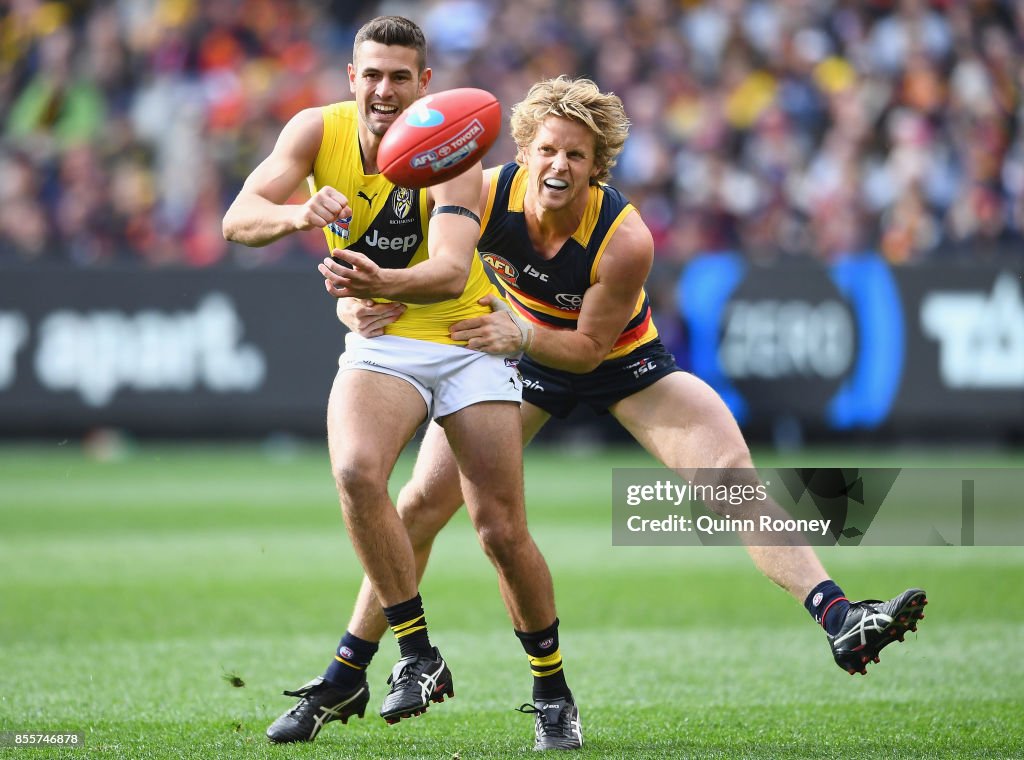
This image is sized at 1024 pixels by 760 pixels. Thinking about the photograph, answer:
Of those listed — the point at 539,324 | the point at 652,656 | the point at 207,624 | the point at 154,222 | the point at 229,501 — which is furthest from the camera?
the point at 154,222

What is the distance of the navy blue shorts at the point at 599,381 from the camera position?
5918 mm

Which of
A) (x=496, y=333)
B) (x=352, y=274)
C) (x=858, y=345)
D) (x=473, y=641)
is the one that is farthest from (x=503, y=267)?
(x=858, y=345)

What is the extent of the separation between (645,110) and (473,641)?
1017 centimetres

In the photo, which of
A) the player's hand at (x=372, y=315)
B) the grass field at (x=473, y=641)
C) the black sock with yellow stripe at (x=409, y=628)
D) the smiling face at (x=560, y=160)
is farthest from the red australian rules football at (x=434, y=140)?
the grass field at (x=473, y=641)

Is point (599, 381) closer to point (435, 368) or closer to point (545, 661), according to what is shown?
point (435, 368)

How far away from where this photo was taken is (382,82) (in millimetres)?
5172

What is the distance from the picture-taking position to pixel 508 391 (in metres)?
5.39

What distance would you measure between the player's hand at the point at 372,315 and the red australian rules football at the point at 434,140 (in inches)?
22.5

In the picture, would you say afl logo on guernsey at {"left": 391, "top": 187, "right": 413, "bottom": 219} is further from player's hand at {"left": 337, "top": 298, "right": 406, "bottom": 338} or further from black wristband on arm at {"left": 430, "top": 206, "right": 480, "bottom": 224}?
player's hand at {"left": 337, "top": 298, "right": 406, "bottom": 338}

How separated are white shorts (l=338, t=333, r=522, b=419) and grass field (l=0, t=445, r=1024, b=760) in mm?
1261

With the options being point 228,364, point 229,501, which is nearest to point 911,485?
point 229,501

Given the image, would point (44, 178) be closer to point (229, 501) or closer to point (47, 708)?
point (229, 501)

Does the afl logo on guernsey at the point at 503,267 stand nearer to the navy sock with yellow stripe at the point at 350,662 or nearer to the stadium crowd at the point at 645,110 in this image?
the navy sock with yellow stripe at the point at 350,662

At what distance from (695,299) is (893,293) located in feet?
6.46
